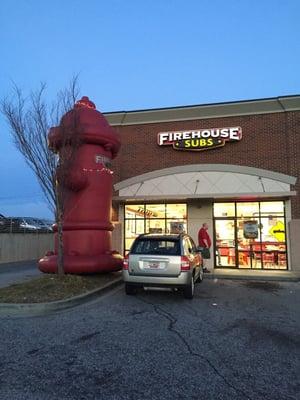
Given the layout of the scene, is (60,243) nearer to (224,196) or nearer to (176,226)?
(224,196)

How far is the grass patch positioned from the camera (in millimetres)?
9476

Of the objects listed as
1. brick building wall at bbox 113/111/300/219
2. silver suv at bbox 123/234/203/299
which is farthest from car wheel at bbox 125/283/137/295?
brick building wall at bbox 113/111/300/219

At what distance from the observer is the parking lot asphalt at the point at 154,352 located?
187 inches

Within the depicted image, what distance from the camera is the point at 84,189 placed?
532 inches

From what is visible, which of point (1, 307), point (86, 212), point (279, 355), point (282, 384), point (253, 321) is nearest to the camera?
point (282, 384)

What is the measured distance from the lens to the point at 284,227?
1744 cm

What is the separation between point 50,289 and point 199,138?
10.8 m

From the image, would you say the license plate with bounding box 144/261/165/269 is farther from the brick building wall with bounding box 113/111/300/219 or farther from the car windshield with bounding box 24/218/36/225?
the car windshield with bounding box 24/218/36/225

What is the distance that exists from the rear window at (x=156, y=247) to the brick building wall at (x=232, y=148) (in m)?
8.59

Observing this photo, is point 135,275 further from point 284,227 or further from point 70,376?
point 284,227

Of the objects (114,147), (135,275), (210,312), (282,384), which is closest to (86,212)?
(114,147)

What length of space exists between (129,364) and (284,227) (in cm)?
1332

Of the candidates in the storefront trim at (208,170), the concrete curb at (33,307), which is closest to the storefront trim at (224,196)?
the storefront trim at (208,170)

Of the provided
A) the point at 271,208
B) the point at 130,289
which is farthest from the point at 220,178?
the point at 130,289
